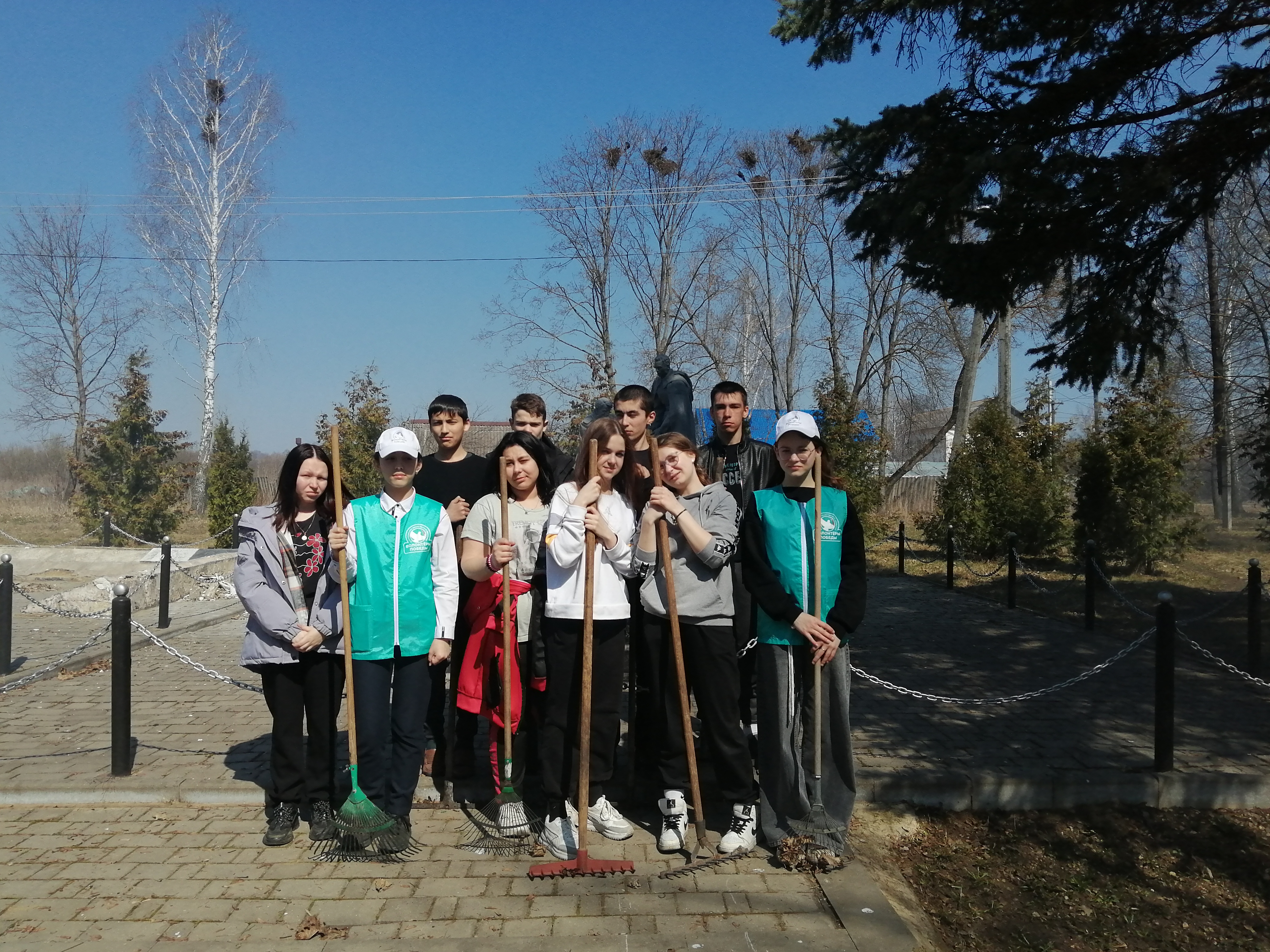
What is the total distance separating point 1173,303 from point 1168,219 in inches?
30.8

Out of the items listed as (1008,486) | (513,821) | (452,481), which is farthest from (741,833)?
(1008,486)

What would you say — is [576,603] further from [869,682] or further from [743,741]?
[869,682]

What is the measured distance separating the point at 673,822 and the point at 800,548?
1.42 metres

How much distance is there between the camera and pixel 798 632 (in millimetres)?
4434

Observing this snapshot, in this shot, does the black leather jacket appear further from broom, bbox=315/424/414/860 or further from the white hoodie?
broom, bbox=315/424/414/860

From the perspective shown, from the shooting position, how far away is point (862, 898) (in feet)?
13.5

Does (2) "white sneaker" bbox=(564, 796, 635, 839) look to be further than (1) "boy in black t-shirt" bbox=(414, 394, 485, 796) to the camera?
No

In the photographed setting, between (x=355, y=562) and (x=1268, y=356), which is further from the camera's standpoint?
(x=1268, y=356)

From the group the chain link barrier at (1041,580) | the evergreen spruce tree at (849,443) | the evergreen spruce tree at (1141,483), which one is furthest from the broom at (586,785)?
the evergreen spruce tree at (849,443)

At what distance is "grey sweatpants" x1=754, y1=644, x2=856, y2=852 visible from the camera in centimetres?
450

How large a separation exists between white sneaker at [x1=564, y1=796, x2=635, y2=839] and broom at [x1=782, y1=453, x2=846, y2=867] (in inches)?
30.7

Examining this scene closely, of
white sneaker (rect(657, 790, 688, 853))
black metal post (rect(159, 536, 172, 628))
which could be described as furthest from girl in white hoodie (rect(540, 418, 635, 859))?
black metal post (rect(159, 536, 172, 628))

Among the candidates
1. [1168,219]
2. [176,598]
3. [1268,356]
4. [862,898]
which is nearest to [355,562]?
[862,898]

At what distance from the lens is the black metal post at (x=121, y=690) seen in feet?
18.1
